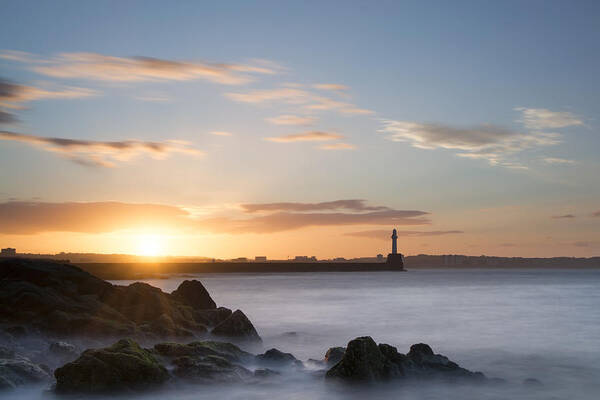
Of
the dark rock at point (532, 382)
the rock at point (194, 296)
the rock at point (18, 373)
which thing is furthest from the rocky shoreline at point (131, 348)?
the rock at point (194, 296)

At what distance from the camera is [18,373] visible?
40.4 feet

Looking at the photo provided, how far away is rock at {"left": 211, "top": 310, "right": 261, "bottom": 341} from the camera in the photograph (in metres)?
20.5

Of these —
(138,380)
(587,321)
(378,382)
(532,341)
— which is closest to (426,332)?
(532,341)

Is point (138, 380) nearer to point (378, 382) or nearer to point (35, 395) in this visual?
point (35, 395)

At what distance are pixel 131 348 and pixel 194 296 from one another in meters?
13.4

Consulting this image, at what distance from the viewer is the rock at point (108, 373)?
1177cm

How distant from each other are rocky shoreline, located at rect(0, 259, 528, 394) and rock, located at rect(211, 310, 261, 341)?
0.12ft

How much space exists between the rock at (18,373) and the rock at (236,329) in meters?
8.19

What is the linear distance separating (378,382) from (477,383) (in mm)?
2756

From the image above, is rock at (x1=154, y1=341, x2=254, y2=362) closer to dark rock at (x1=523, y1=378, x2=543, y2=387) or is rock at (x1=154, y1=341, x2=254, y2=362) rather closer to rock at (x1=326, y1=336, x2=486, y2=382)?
rock at (x1=326, y1=336, x2=486, y2=382)

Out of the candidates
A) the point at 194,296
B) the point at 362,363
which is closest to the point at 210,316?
the point at 194,296

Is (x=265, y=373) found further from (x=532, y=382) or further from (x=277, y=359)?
(x=532, y=382)

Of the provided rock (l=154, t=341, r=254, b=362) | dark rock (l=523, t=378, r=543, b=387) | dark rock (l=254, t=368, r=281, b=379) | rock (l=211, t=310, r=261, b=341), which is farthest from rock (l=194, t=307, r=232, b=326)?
dark rock (l=523, t=378, r=543, b=387)

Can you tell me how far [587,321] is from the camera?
110ft
